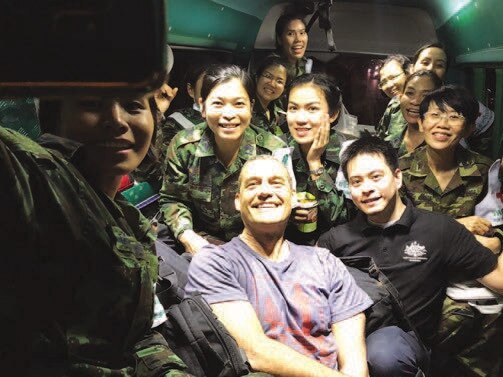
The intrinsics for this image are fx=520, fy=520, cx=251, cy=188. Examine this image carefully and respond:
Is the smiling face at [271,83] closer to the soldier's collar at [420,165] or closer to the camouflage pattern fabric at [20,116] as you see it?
the soldier's collar at [420,165]

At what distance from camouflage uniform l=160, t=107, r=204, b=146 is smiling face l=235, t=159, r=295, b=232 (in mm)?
1918

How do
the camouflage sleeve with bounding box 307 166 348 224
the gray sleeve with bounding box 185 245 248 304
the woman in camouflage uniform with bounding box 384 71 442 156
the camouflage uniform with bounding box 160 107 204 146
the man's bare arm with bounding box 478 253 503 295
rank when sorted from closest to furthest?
1. the gray sleeve with bounding box 185 245 248 304
2. the man's bare arm with bounding box 478 253 503 295
3. the camouflage sleeve with bounding box 307 166 348 224
4. the woman in camouflage uniform with bounding box 384 71 442 156
5. the camouflage uniform with bounding box 160 107 204 146

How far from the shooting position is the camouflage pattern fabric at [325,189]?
3125mm

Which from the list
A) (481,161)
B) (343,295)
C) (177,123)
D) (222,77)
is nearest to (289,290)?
(343,295)

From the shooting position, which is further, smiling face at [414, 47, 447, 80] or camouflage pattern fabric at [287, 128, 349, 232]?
smiling face at [414, 47, 447, 80]

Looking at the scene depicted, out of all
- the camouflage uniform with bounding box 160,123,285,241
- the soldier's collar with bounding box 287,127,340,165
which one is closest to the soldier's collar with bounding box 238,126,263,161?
the camouflage uniform with bounding box 160,123,285,241

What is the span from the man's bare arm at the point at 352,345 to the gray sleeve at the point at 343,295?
3 centimetres

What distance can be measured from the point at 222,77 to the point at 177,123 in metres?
1.26

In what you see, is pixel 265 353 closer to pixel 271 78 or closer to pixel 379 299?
pixel 379 299

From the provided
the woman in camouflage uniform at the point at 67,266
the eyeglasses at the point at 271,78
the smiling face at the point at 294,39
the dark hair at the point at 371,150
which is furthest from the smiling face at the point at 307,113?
the smiling face at the point at 294,39

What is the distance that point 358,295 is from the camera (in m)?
2.33

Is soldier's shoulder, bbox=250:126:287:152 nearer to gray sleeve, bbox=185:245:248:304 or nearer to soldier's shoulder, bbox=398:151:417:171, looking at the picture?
soldier's shoulder, bbox=398:151:417:171

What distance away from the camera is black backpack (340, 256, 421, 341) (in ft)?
7.93

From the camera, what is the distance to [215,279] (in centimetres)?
222
